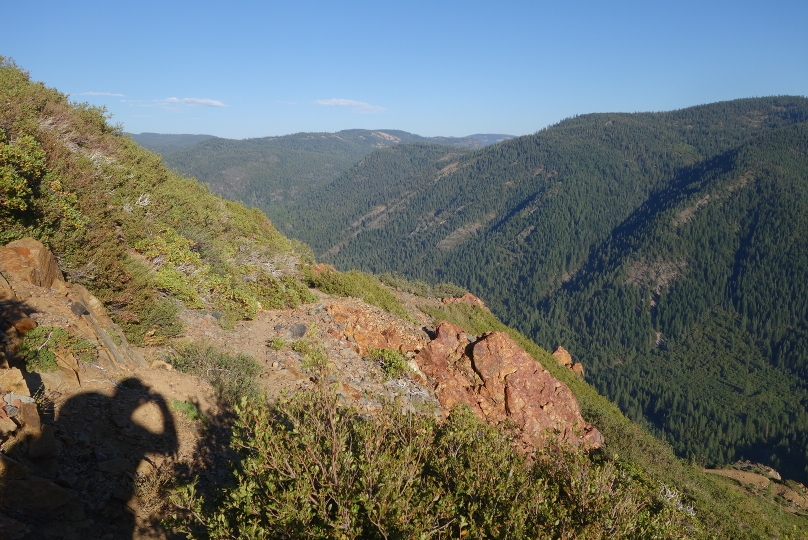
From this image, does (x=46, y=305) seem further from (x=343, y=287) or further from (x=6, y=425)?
(x=343, y=287)

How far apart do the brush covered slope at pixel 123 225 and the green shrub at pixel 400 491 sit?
586cm

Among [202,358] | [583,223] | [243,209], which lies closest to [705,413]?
[243,209]

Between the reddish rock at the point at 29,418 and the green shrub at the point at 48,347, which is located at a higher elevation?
the green shrub at the point at 48,347

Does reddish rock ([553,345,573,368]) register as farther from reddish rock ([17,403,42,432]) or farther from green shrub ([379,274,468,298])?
reddish rock ([17,403,42,432])

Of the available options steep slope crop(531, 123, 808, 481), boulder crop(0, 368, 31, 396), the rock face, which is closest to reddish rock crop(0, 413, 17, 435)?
boulder crop(0, 368, 31, 396)

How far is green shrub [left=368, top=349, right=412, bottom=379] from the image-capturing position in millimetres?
11219

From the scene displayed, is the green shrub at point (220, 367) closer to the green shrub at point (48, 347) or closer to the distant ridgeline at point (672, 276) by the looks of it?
the green shrub at point (48, 347)

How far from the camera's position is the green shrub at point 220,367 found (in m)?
7.83

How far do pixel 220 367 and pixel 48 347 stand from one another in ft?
9.61

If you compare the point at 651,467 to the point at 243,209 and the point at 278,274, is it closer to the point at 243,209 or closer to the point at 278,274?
the point at 278,274

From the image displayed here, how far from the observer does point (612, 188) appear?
187m

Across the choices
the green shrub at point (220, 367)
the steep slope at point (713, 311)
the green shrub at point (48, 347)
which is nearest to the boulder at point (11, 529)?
the green shrub at point (48, 347)

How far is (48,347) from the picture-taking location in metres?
6.03

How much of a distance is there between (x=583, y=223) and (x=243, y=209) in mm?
169468
